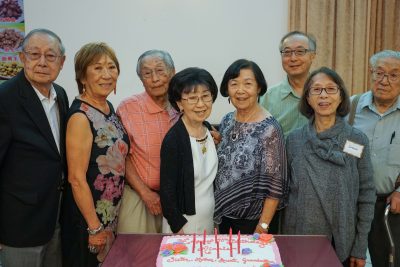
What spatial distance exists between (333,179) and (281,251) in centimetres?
50

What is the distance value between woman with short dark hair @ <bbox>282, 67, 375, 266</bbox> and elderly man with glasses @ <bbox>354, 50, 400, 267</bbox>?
0.35m

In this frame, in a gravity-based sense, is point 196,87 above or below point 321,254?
above

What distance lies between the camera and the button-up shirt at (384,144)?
227cm

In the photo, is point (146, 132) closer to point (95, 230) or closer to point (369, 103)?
point (95, 230)

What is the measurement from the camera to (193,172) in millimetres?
1998

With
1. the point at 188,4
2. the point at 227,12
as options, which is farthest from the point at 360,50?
the point at 188,4

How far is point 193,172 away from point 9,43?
315 centimetres

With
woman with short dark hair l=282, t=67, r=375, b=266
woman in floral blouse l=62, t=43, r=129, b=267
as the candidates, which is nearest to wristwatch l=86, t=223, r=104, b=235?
woman in floral blouse l=62, t=43, r=129, b=267

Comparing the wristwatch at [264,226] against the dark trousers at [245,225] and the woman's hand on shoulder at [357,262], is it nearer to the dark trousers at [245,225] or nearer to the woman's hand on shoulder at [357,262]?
the dark trousers at [245,225]

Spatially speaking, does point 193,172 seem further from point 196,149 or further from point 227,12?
point 227,12

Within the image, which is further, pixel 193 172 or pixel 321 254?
pixel 193 172

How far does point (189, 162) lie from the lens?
1.99 metres

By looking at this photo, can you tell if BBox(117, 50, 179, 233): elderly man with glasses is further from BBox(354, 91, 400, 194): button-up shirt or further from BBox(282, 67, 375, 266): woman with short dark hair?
BBox(354, 91, 400, 194): button-up shirt

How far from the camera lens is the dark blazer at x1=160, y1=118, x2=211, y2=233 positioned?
1.99 meters
